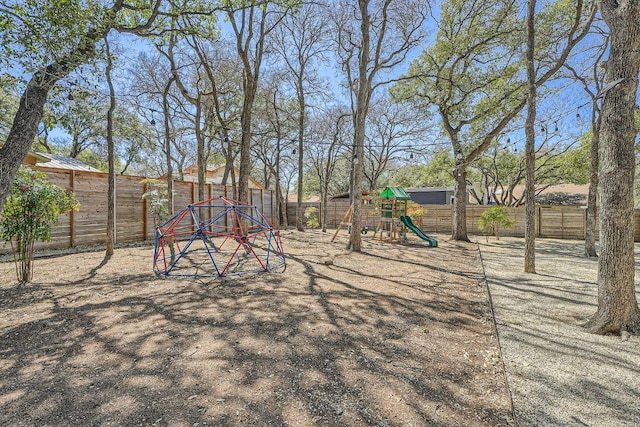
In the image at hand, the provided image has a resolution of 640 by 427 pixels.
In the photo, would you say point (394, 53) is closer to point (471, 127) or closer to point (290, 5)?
point (290, 5)

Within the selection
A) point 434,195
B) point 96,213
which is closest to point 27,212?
point 96,213

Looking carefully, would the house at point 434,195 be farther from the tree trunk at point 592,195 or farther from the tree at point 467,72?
the tree trunk at point 592,195

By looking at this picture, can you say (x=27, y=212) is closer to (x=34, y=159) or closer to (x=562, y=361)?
(x=562, y=361)

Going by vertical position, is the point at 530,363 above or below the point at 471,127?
below

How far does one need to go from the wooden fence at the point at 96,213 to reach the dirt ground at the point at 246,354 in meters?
3.30

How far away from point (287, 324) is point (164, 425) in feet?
5.26

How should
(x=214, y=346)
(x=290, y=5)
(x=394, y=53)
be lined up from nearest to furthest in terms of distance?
(x=214, y=346) → (x=290, y=5) → (x=394, y=53)

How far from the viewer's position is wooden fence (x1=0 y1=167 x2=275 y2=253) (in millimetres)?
7449

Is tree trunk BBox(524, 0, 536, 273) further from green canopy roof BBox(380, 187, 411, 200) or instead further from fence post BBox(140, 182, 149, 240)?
fence post BBox(140, 182, 149, 240)

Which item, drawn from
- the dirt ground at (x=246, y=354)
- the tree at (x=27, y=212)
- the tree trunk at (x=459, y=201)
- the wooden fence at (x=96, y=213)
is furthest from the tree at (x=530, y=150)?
the wooden fence at (x=96, y=213)

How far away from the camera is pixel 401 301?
4078 millimetres

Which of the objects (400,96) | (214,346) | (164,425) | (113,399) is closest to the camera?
(164,425)

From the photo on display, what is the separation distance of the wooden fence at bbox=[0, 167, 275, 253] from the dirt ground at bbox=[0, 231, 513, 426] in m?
3.30

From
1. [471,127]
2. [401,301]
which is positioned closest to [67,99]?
[401,301]
